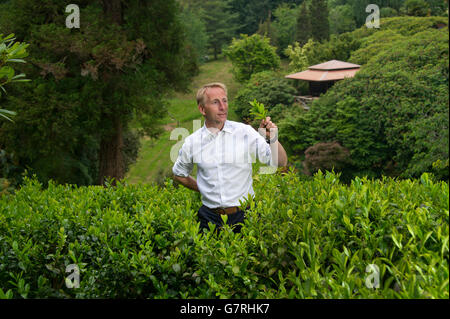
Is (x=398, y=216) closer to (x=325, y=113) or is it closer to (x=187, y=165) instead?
(x=187, y=165)

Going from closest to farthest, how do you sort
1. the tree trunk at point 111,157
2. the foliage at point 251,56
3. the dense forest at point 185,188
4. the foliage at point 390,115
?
the dense forest at point 185,188, the tree trunk at point 111,157, the foliage at point 390,115, the foliage at point 251,56

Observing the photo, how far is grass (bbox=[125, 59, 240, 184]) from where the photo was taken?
26000 mm

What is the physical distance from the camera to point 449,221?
77.3 inches

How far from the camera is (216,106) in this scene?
3.44 m

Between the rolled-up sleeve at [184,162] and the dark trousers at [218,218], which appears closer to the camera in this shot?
the dark trousers at [218,218]

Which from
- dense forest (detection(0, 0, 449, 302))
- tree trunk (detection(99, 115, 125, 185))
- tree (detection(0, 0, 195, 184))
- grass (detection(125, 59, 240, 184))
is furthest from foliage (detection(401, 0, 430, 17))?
tree trunk (detection(99, 115, 125, 185))

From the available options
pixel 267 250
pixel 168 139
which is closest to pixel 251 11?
pixel 168 139

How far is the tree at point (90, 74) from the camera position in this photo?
1374 cm

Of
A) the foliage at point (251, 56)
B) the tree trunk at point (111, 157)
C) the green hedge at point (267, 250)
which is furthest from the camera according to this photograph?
the foliage at point (251, 56)

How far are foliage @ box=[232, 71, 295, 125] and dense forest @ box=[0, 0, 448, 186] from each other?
0.12 m

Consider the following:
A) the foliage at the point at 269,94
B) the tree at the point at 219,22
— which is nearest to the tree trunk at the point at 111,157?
the foliage at the point at 269,94

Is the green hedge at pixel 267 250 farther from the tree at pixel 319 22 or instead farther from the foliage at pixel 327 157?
the tree at pixel 319 22

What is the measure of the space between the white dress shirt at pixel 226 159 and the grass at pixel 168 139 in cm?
1407
